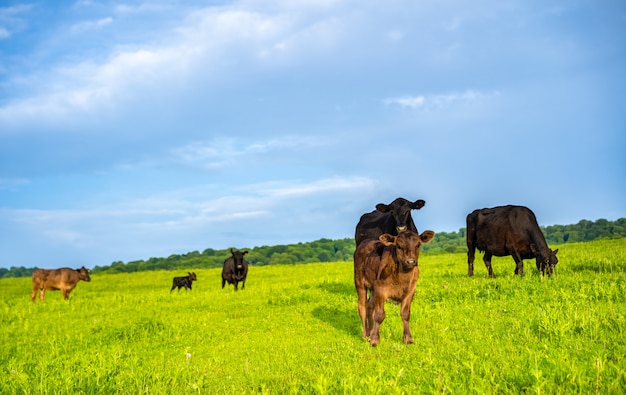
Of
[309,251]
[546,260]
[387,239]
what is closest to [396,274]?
[387,239]

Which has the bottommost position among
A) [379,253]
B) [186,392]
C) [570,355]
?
[186,392]

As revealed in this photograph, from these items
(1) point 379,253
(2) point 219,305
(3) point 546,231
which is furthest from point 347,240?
(1) point 379,253

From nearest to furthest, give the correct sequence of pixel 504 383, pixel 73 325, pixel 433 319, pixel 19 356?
pixel 504 383 → pixel 433 319 → pixel 19 356 → pixel 73 325

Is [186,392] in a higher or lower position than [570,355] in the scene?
lower

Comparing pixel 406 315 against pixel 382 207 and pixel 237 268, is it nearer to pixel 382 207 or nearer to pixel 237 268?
pixel 382 207

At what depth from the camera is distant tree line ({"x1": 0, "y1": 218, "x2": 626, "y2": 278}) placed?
95.1 meters

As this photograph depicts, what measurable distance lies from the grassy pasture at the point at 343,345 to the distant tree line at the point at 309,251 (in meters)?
74.7

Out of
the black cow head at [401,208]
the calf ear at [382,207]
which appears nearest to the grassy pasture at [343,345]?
the black cow head at [401,208]

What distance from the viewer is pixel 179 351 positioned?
12.7 metres

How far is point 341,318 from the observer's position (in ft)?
46.9

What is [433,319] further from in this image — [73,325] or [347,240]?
[347,240]

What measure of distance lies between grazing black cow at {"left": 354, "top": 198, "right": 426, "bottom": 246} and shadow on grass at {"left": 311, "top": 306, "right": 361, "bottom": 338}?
2.71m

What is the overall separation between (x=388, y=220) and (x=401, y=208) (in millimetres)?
1413

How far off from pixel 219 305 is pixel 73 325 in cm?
548
